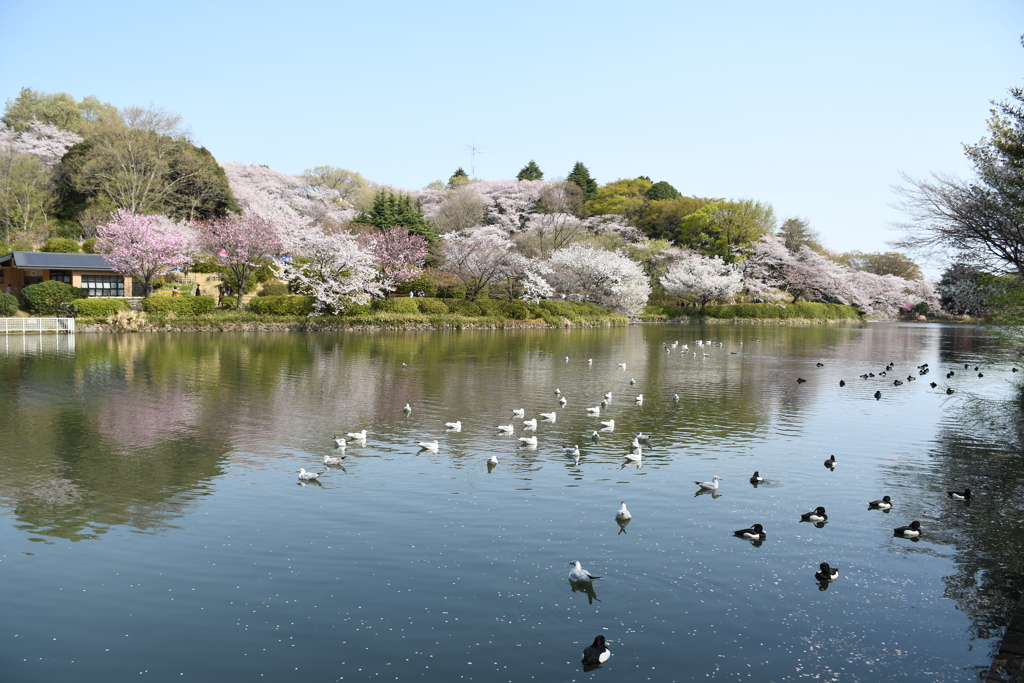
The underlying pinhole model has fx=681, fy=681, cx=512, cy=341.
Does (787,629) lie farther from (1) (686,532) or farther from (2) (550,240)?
(2) (550,240)

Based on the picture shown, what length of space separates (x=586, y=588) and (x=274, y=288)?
187 ft

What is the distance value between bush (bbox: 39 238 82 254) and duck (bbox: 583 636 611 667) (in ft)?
203

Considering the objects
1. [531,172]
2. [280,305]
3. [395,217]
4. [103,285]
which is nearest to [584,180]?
[531,172]

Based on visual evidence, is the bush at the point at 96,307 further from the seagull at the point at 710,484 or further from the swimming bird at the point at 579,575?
the swimming bird at the point at 579,575

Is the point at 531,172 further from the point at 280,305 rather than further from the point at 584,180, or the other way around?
the point at 280,305

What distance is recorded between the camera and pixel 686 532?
1066cm

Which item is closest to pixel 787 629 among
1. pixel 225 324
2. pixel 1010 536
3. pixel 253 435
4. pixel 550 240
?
pixel 1010 536

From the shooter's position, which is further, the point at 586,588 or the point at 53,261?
the point at 53,261

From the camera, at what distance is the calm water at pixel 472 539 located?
284 inches

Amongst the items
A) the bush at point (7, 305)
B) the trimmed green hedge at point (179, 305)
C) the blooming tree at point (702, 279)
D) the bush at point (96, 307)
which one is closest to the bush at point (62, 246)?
the bush at point (7, 305)

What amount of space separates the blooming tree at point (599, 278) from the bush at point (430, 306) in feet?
44.4

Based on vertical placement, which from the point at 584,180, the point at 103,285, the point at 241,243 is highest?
the point at 584,180

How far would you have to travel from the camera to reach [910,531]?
10555mm

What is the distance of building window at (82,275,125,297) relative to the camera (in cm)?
5391
